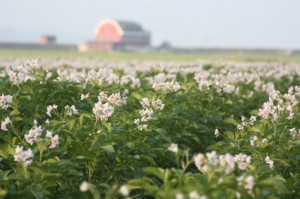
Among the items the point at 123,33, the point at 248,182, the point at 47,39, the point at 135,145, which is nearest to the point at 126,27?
the point at 123,33

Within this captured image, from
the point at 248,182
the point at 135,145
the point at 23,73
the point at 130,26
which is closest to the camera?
the point at 248,182

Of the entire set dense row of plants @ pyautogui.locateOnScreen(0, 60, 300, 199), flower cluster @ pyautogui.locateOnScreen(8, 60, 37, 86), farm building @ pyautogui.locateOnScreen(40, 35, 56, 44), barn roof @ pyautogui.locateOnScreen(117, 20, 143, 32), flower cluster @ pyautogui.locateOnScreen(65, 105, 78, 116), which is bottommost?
farm building @ pyautogui.locateOnScreen(40, 35, 56, 44)

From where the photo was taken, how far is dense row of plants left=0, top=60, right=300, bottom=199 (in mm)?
3670

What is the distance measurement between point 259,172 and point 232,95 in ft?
19.7

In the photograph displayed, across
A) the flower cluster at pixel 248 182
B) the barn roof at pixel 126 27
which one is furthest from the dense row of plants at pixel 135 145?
the barn roof at pixel 126 27

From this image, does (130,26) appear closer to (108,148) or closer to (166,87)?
(166,87)

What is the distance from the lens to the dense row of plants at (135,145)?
367 centimetres

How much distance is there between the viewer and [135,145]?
559 centimetres

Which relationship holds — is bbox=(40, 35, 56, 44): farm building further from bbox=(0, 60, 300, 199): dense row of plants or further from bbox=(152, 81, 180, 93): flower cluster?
bbox=(152, 81, 180, 93): flower cluster

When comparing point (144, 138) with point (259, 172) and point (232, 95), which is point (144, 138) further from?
point (232, 95)

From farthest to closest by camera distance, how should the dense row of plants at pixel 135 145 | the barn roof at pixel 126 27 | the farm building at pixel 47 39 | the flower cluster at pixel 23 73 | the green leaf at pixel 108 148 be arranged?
1. the barn roof at pixel 126 27
2. the farm building at pixel 47 39
3. the flower cluster at pixel 23 73
4. the green leaf at pixel 108 148
5. the dense row of plants at pixel 135 145

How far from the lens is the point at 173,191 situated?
10.8 feet

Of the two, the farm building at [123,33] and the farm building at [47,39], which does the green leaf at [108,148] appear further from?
the farm building at [123,33]

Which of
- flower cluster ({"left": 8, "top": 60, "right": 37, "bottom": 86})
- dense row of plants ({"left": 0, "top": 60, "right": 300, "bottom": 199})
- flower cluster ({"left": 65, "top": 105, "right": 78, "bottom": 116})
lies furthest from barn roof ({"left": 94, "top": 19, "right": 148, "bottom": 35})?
flower cluster ({"left": 65, "top": 105, "right": 78, "bottom": 116})
